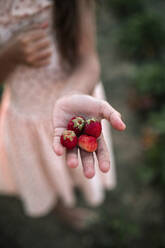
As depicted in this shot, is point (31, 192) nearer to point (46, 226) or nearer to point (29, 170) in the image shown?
point (29, 170)

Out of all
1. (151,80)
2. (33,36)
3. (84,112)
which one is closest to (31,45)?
(33,36)

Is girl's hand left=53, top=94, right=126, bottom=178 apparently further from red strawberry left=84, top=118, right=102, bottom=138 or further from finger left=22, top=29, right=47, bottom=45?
finger left=22, top=29, right=47, bottom=45

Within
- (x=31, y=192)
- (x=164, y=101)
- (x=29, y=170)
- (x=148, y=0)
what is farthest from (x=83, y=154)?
(x=148, y=0)

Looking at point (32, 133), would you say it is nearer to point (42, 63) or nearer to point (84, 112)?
point (42, 63)

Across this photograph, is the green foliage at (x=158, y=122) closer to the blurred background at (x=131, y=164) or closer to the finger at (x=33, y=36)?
the blurred background at (x=131, y=164)

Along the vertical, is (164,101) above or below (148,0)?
below
